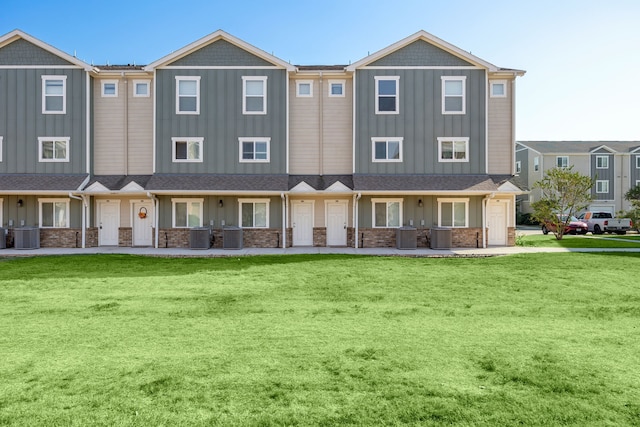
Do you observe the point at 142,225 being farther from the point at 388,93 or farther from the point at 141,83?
the point at 388,93

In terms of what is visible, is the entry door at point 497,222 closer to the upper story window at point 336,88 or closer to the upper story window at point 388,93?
the upper story window at point 388,93

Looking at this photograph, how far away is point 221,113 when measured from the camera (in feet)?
62.3

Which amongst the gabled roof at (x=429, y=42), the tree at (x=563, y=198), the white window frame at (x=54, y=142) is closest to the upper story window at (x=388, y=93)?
the gabled roof at (x=429, y=42)

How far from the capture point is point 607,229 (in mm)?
30328

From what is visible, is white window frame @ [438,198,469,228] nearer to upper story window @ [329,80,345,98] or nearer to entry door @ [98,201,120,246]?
upper story window @ [329,80,345,98]

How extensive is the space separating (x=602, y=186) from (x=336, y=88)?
125 feet

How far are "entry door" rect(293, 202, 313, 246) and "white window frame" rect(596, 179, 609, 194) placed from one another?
127 ft

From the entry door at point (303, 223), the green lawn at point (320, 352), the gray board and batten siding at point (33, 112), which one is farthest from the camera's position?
the entry door at point (303, 223)

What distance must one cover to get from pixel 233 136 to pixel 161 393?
1636 cm

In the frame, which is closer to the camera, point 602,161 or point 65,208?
point 65,208

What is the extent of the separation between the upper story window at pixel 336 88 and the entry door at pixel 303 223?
558cm

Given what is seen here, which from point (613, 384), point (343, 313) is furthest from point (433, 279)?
point (613, 384)

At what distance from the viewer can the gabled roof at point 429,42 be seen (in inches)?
733

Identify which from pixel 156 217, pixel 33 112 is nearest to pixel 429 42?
pixel 156 217
